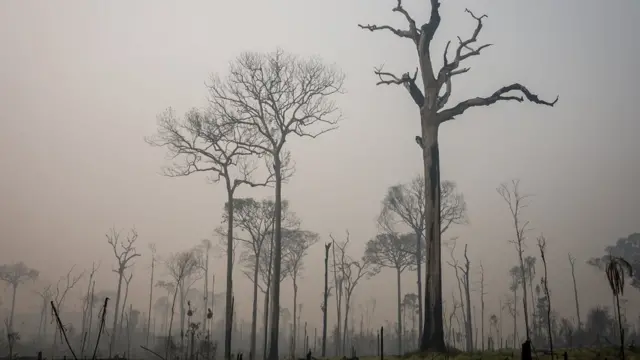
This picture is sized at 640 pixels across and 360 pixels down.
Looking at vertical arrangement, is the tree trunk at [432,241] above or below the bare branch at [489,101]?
below

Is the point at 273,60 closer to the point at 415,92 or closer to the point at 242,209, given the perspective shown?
the point at 415,92

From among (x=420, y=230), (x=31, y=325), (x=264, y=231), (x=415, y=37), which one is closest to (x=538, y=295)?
(x=420, y=230)

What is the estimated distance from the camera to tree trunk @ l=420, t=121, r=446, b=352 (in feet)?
41.6

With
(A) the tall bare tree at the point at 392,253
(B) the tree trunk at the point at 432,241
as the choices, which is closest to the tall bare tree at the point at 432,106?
(B) the tree trunk at the point at 432,241

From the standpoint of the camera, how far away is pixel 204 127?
922 inches

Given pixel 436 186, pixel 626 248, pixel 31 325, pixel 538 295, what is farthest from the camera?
pixel 31 325

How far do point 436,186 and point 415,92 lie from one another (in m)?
3.24

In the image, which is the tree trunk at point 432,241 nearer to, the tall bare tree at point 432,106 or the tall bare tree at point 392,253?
the tall bare tree at point 432,106

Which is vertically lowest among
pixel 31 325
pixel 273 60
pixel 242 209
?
pixel 31 325

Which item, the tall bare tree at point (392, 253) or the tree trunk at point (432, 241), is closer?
the tree trunk at point (432, 241)

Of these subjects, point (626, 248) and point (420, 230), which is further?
point (626, 248)

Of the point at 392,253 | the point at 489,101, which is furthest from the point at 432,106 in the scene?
the point at 392,253

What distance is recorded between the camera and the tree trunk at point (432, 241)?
1269 cm

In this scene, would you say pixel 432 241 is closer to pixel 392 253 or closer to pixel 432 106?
pixel 432 106
